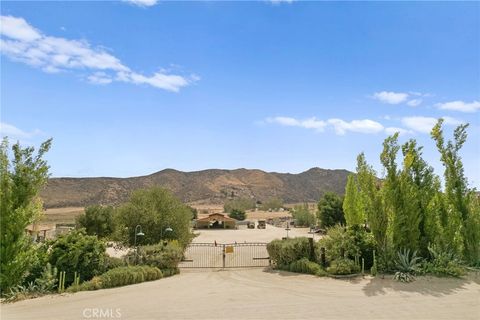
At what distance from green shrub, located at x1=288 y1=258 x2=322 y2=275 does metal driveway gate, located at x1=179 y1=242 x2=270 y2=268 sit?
8.50ft

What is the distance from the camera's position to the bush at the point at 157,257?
64.0 feet

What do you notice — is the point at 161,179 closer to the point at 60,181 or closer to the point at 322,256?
the point at 60,181

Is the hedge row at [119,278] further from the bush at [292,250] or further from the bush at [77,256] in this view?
the bush at [292,250]

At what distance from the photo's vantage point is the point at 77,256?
16781 millimetres

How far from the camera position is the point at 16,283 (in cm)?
1491

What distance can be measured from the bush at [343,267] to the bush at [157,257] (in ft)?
26.1

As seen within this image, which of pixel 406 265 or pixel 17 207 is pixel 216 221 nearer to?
pixel 406 265

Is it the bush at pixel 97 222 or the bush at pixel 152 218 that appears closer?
the bush at pixel 152 218

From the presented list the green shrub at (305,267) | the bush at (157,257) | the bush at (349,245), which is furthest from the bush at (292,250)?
the bush at (157,257)

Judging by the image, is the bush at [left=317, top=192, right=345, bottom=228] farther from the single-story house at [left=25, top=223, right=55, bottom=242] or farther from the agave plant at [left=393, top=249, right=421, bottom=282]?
the single-story house at [left=25, top=223, right=55, bottom=242]

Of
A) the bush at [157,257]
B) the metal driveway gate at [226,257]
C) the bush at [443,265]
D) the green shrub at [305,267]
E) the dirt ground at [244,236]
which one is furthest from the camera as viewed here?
the dirt ground at [244,236]

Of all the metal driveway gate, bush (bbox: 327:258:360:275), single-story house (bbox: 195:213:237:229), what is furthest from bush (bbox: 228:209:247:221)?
bush (bbox: 327:258:360:275)

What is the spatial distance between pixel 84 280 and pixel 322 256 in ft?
37.3

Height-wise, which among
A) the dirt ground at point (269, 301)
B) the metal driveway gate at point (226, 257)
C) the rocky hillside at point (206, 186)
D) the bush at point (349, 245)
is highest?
the rocky hillside at point (206, 186)
